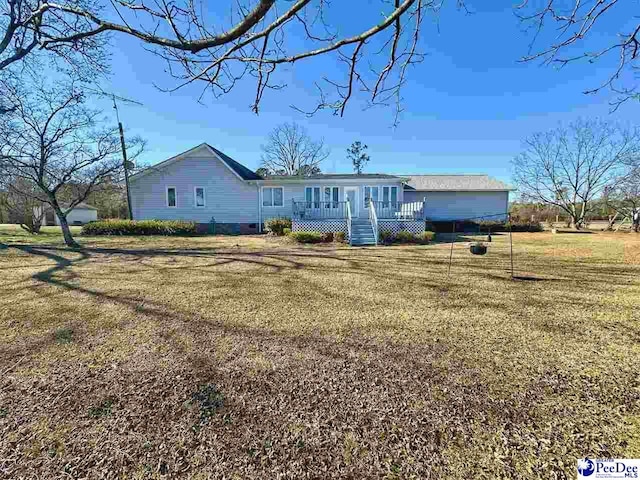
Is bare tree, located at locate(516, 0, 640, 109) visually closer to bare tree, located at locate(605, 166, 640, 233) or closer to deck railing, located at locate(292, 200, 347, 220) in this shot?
deck railing, located at locate(292, 200, 347, 220)

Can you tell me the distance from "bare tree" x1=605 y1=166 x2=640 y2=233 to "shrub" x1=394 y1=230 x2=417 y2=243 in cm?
1911

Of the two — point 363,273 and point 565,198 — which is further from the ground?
point 565,198

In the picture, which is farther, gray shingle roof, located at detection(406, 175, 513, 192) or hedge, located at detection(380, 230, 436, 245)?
gray shingle roof, located at detection(406, 175, 513, 192)

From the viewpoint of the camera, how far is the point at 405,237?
13.4 m

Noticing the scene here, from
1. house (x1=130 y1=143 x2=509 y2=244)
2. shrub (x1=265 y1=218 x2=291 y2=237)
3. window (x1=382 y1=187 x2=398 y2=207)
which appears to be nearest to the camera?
shrub (x1=265 y1=218 x2=291 y2=237)

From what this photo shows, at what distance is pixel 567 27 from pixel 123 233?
18.9 m

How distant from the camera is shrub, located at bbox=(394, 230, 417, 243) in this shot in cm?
1333

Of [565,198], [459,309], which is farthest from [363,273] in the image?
[565,198]

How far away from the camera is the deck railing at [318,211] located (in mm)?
15242

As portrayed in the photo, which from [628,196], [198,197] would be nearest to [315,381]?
[198,197]

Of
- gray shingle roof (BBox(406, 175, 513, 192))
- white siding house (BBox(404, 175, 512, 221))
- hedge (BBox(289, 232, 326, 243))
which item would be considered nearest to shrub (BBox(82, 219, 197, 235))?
hedge (BBox(289, 232, 326, 243))

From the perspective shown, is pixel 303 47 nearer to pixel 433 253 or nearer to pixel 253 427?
pixel 253 427

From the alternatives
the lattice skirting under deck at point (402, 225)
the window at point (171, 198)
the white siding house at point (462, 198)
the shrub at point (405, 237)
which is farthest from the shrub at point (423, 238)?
the window at point (171, 198)

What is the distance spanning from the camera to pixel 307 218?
1518cm
